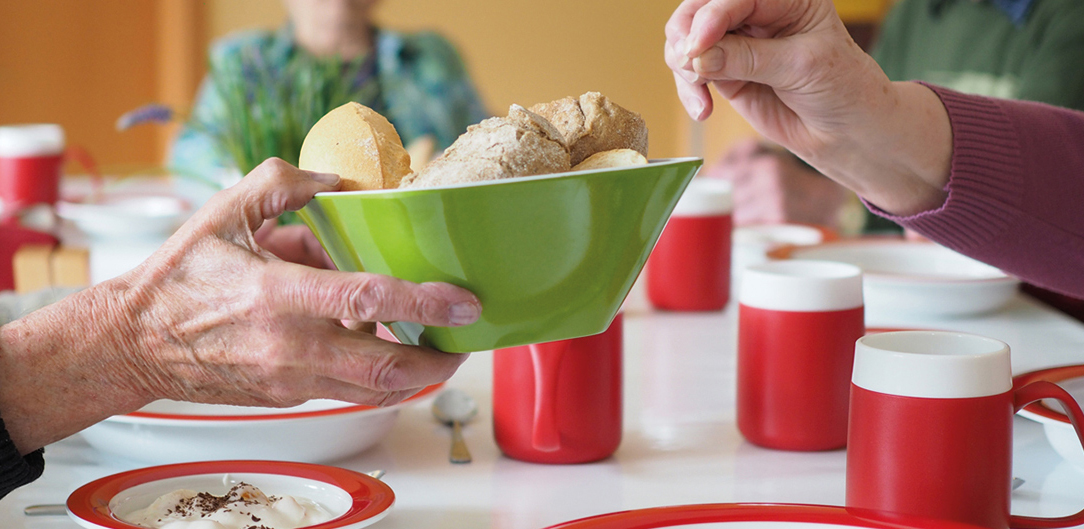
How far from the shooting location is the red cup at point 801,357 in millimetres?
749

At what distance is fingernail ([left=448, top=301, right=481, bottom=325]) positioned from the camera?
1.67 ft

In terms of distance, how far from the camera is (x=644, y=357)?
1071 millimetres

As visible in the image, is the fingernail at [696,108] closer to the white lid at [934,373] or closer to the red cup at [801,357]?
the red cup at [801,357]

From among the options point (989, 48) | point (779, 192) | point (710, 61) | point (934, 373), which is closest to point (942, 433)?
point (934, 373)

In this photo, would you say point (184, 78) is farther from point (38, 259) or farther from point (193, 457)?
point (193, 457)

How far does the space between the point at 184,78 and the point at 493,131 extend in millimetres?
4293

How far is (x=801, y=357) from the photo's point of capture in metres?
0.75

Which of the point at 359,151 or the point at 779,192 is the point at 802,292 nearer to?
the point at 359,151

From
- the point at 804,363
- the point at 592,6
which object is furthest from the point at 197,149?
the point at 592,6

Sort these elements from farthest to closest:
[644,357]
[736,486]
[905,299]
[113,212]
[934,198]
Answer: [113,212] < [905,299] < [644,357] < [934,198] < [736,486]

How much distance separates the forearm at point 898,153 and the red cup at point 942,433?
12.0 inches

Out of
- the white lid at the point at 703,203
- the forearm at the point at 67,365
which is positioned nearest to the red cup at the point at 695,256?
the white lid at the point at 703,203

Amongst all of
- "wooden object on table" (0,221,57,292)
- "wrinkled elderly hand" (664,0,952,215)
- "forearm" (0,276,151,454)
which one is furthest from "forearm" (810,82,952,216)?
"wooden object on table" (0,221,57,292)

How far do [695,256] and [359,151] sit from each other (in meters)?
0.80
